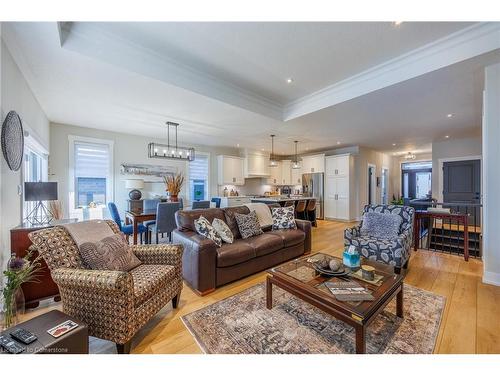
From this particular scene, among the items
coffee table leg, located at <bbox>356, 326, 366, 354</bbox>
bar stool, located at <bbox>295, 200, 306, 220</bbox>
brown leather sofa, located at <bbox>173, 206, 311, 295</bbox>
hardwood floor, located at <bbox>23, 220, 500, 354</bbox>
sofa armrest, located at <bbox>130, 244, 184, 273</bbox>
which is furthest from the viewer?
bar stool, located at <bbox>295, 200, 306, 220</bbox>

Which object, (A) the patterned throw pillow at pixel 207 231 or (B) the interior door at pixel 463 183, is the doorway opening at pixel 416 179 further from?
(A) the patterned throw pillow at pixel 207 231

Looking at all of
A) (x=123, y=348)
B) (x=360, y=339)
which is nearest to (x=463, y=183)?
(x=360, y=339)

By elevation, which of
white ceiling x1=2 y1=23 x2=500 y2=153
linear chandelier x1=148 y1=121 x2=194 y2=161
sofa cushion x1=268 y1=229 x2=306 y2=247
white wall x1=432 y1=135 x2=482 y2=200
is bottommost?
sofa cushion x1=268 y1=229 x2=306 y2=247

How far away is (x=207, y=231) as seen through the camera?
2.75 metres

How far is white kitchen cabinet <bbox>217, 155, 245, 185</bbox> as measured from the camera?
7.09 meters

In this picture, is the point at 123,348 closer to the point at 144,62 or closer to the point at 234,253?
the point at 234,253

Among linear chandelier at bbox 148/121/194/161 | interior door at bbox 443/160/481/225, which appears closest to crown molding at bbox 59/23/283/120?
linear chandelier at bbox 148/121/194/161

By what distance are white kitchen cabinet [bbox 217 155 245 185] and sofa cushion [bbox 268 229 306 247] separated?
3.93 meters

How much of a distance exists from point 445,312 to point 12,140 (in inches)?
181

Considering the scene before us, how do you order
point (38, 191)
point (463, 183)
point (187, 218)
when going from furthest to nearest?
point (463, 183) → point (187, 218) → point (38, 191)

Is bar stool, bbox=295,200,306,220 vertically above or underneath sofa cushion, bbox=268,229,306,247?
above

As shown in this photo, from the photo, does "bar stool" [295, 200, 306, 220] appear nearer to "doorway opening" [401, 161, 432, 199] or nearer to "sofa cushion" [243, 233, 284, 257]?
"sofa cushion" [243, 233, 284, 257]
